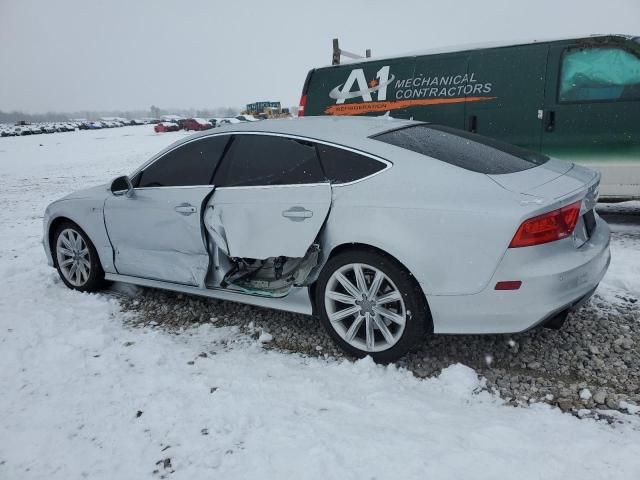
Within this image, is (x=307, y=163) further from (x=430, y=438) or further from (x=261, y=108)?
(x=261, y=108)

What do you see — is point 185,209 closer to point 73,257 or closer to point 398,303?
point 73,257

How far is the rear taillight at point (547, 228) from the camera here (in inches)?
101

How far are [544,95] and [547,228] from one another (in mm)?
3886

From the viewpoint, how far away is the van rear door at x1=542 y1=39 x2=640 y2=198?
5.45 meters

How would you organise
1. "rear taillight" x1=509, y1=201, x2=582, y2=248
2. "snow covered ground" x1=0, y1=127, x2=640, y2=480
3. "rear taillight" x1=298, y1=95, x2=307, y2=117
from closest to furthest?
"snow covered ground" x1=0, y1=127, x2=640, y2=480 < "rear taillight" x1=509, y1=201, x2=582, y2=248 < "rear taillight" x1=298, y1=95, x2=307, y2=117

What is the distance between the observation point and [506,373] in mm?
2971

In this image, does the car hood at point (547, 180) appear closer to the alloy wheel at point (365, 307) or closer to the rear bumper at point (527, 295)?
the rear bumper at point (527, 295)

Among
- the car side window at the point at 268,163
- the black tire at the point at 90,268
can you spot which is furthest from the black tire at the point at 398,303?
the black tire at the point at 90,268

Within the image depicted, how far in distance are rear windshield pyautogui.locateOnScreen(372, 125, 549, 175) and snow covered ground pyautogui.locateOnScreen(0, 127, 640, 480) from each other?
1.25 m

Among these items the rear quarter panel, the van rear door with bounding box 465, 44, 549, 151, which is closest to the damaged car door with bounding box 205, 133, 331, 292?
the rear quarter panel

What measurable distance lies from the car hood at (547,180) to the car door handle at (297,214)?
1.12 metres

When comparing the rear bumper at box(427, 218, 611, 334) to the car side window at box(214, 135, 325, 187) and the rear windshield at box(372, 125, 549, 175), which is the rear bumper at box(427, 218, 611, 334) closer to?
the rear windshield at box(372, 125, 549, 175)

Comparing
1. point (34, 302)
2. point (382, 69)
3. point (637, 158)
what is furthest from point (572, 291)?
point (382, 69)

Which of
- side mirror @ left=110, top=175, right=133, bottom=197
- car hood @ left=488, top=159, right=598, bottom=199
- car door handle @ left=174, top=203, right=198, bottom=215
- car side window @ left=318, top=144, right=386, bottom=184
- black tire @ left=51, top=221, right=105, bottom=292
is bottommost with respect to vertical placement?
black tire @ left=51, top=221, right=105, bottom=292
